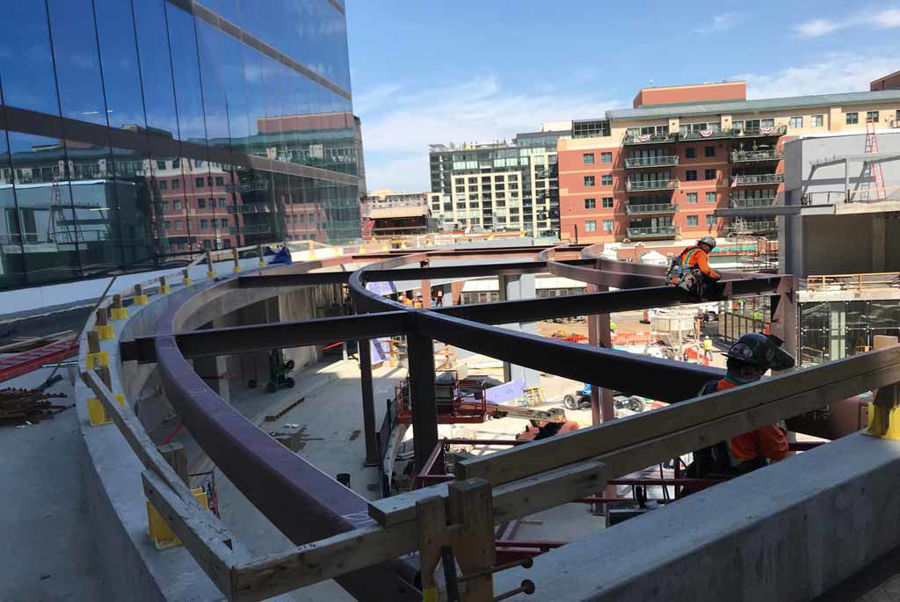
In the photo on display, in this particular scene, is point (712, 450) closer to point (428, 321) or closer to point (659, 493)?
point (428, 321)

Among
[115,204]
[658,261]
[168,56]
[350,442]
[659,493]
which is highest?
[168,56]

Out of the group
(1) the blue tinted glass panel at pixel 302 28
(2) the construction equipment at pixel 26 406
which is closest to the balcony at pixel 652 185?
(1) the blue tinted glass panel at pixel 302 28

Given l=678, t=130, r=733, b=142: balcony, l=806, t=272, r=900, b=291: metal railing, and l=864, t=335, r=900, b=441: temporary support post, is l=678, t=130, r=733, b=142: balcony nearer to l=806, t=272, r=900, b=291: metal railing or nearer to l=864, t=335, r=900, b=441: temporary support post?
l=806, t=272, r=900, b=291: metal railing

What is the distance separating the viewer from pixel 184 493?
2.54m

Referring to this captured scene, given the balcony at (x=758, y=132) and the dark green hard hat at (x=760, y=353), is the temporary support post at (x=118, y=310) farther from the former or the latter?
the balcony at (x=758, y=132)

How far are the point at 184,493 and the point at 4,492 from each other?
3831 millimetres

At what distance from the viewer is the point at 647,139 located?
224 ft

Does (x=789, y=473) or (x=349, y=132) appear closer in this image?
(x=789, y=473)

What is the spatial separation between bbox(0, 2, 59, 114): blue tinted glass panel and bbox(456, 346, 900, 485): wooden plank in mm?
16359

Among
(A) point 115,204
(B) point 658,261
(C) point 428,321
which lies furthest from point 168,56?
(B) point 658,261

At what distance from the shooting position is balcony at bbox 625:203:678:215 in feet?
222

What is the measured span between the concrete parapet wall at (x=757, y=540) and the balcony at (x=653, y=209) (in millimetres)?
67748

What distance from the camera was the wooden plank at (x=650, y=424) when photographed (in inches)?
82.8

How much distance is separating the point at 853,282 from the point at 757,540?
30.3 metres
